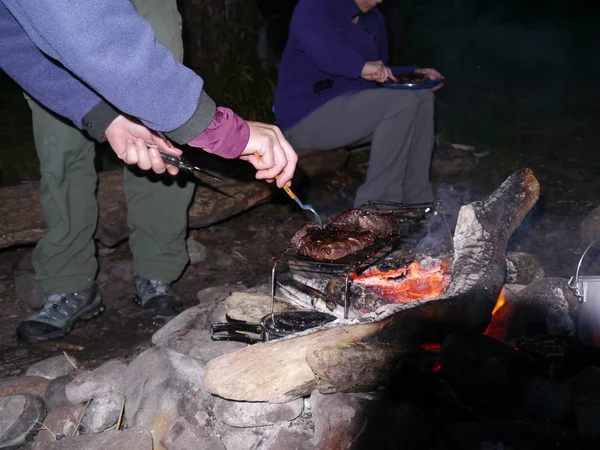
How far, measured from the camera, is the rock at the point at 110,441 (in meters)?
2.64

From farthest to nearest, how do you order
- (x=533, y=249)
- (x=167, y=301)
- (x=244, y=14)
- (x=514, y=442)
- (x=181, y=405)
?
1. (x=244, y=14)
2. (x=533, y=249)
3. (x=167, y=301)
4. (x=181, y=405)
5. (x=514, y=442)

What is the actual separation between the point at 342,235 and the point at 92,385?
63.7 inches

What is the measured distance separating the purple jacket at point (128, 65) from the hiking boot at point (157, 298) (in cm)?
241

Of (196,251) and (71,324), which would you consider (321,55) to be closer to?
(196,251)

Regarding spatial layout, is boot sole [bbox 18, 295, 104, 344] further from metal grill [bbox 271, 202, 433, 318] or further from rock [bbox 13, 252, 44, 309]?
metal grill [bbox 271, 202, 433, 318]

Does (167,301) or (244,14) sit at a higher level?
(244,14)

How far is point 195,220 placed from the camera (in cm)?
582

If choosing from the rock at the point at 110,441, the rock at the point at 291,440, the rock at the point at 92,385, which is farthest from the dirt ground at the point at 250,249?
the rock at the point at 291,440

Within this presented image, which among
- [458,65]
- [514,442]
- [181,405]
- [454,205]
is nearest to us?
[514,442]

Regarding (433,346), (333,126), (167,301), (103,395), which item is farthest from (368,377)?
(333,126)

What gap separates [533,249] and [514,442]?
351 cm

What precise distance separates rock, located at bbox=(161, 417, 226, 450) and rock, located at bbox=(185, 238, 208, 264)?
3167 millimetres

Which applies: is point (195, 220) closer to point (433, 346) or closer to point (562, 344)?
point (433, 346)

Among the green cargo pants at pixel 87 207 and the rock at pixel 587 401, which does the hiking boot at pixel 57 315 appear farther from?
the rock at pixel 587 401
